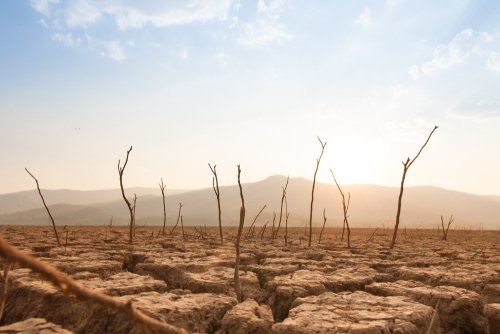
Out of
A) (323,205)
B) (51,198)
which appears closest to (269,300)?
(323,205)

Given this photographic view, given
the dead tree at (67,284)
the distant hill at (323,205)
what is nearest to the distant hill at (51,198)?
the distant hill at (323,205)

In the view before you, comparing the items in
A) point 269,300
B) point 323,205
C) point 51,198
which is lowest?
point 269,300

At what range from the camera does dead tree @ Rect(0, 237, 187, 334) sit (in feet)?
2.87

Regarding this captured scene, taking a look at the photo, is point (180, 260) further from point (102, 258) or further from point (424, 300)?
point (424, 300)

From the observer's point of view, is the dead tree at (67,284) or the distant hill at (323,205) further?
the distant hill at (323,205)

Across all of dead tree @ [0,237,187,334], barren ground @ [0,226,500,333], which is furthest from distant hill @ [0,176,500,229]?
dead tree @ [0,237,187,334]

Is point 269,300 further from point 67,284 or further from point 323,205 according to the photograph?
point 323,205

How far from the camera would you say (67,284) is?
0.96 m

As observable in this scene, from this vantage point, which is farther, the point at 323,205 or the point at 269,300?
the point at 323,205

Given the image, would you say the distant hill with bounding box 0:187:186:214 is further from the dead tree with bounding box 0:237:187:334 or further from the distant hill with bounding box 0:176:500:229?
the dead tree with bounding box 0:237:187:334

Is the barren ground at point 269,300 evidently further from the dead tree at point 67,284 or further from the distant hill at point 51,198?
the distant hill at point 51,198

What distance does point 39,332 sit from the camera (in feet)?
5.38

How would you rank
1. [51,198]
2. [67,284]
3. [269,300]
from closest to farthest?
1. [67,284]
2. [269,300]
3. [51,198]

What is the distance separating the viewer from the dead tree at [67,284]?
875mm
